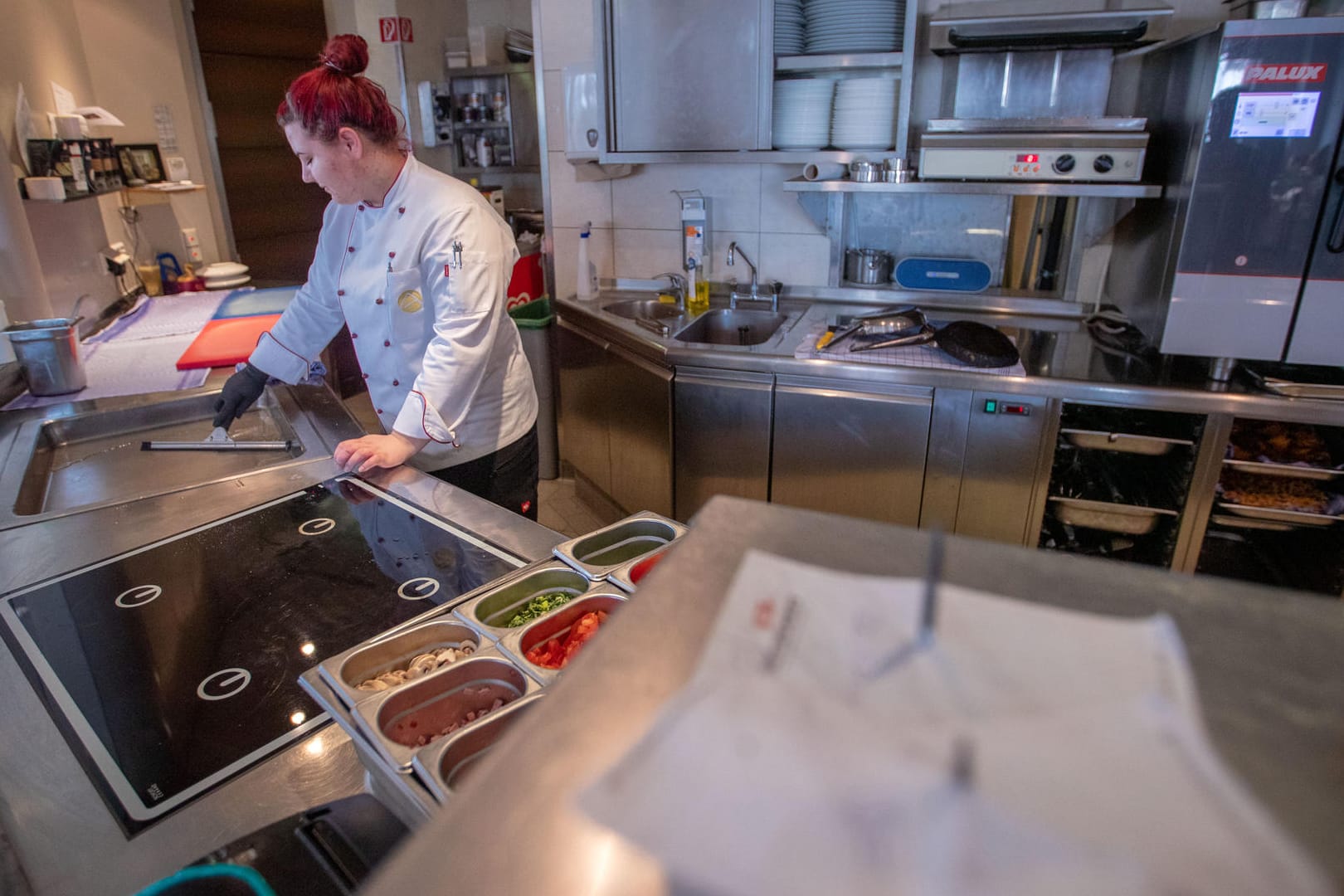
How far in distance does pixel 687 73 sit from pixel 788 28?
354mm

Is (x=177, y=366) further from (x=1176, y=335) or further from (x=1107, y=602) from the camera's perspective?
(x=1176, y=335)

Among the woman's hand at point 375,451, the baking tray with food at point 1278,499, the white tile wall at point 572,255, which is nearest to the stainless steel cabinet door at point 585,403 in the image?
the white tile wall at point 572,255

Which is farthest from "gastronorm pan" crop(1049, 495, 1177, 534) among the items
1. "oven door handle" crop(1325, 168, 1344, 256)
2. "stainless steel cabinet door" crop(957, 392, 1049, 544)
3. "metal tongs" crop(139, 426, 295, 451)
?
"metal tongs" crop(139, 426, 295, 451)

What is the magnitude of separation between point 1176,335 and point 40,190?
11.0 feet

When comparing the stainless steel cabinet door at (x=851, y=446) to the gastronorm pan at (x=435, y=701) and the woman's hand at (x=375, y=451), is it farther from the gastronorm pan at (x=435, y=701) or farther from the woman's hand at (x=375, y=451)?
the gastronorm pan at (x=435, y=701)

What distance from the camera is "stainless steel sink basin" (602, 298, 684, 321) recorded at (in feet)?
10.3

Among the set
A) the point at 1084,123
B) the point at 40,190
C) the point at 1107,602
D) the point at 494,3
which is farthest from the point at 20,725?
the point at 494,3

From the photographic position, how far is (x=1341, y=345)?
2.00 meters

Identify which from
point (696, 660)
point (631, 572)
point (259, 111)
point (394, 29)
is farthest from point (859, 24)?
point (259, 111)

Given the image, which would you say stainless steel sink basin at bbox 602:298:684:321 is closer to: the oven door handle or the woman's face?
the woman's face

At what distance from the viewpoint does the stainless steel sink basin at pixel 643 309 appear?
3148mm

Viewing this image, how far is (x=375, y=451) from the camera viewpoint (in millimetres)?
1582

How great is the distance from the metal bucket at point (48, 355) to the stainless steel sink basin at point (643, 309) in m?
1.70

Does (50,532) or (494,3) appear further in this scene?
(494,3)
